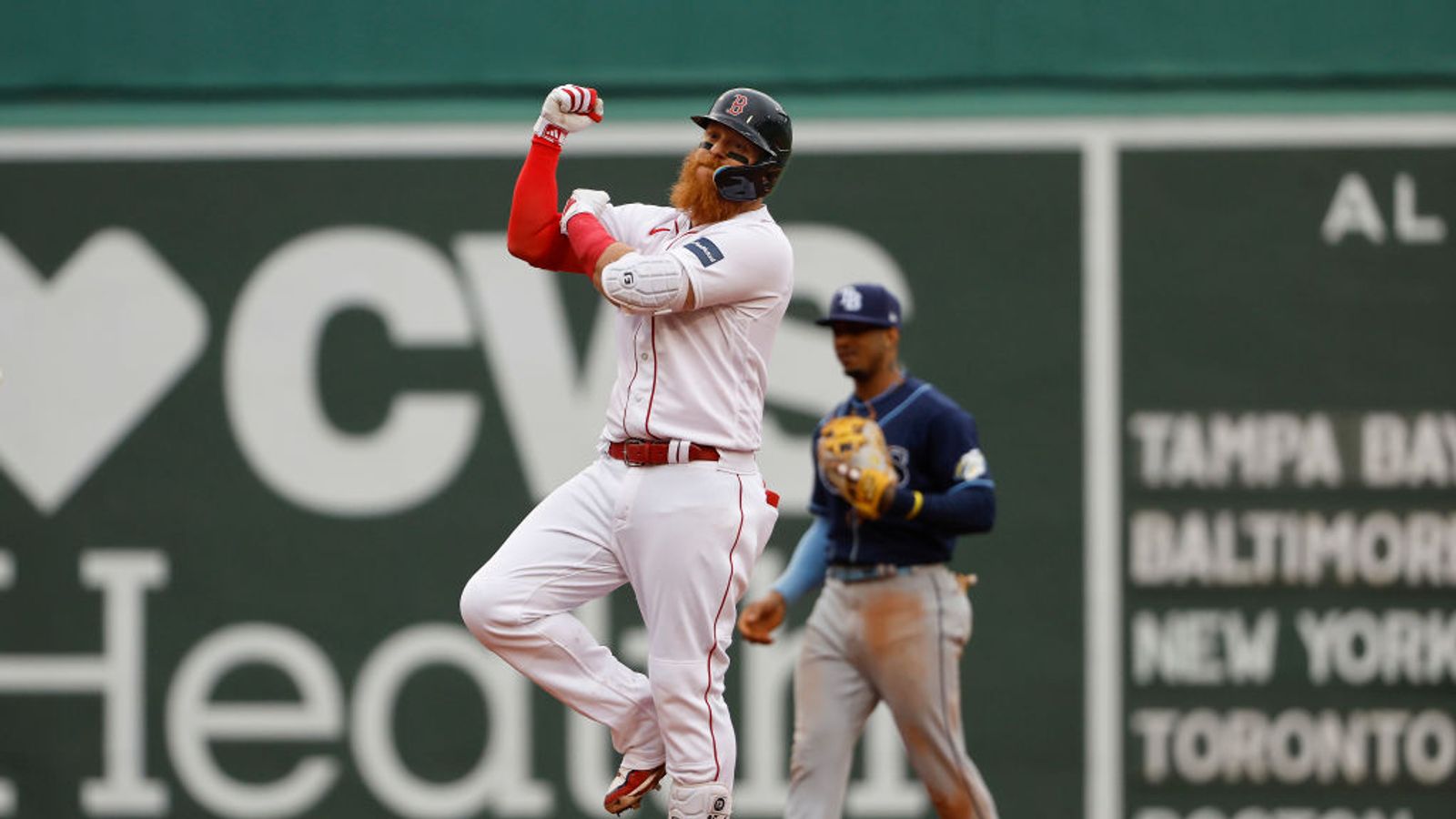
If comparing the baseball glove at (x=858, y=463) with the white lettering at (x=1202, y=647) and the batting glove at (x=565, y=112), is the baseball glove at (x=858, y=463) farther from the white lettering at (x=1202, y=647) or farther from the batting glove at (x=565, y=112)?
the white lettering at (x=1202, y=647)

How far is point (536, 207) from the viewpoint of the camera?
4949mm

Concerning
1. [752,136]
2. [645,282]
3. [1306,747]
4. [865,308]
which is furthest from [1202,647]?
[645,282]

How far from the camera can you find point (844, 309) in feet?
19.2

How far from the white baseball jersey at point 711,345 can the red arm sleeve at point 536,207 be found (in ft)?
0.93

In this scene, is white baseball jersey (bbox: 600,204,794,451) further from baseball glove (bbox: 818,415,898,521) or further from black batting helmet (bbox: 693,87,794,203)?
baseball glove (bbox: 818,415,898,521)

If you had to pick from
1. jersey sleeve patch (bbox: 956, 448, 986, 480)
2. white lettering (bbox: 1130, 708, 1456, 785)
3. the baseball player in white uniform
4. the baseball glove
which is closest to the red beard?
the baseball player in white uniform

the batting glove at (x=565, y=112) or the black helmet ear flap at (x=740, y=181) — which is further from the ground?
the batting glove at (x=565, y=112)

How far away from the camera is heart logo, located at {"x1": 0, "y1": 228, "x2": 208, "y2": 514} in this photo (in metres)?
7.50

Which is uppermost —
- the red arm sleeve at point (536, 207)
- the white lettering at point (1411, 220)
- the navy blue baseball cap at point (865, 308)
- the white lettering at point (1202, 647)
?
the white lettering at point (1411, 220)

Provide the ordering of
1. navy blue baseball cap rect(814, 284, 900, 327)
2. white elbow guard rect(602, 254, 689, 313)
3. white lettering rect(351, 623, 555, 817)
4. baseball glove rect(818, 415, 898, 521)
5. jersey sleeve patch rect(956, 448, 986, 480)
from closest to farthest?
1. white elbow guard rect(602, 254, 689, 313)
2. baseball glove rect(818, 415, 898, 521)
3. jersey sleeve patch rect(956, 448, 986, 480)
4. navy blue baseball cap rect(814, 284, 900, 327)
5. white lettering rect(351, 623, 555, 817)

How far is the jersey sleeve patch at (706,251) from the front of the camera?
185 inches

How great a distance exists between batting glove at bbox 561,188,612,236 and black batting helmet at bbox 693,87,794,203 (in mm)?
359

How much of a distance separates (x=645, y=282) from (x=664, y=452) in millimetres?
471

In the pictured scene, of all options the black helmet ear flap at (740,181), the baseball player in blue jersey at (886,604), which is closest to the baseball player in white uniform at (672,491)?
the black helmet ear flap at (740,181)
